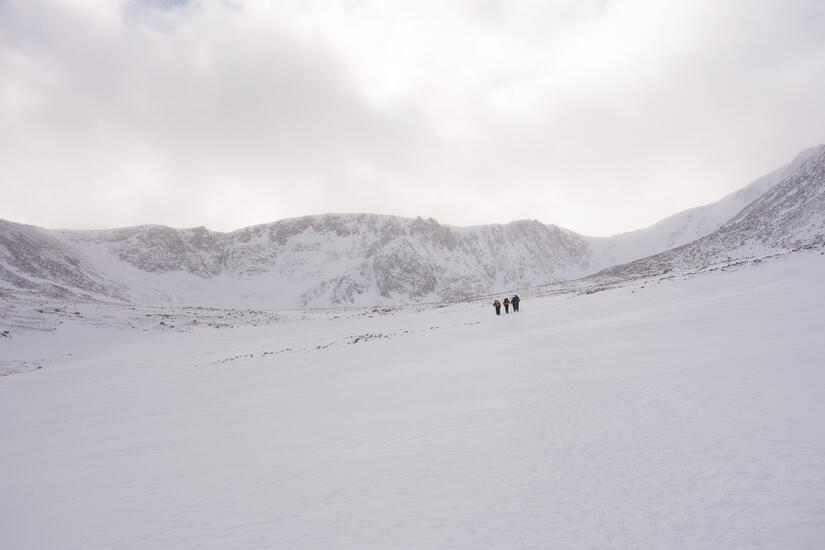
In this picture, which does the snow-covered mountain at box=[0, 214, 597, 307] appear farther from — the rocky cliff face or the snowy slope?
the snowy slope

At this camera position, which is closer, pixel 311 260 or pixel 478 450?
pixel 478 450

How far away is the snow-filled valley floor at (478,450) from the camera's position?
4.89 metres

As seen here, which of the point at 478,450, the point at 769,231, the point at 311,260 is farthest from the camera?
the point at 311,260

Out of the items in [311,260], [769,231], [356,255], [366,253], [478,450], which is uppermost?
[366,253]

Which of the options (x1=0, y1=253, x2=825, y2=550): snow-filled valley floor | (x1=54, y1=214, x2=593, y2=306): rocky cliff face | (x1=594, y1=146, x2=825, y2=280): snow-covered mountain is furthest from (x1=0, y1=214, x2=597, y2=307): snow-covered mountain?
(x1=0, y1=253, x2=825, y2=550): snow-filled valley floor

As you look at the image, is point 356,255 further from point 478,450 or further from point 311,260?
point 478,450

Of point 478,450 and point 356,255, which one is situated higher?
point 356,255

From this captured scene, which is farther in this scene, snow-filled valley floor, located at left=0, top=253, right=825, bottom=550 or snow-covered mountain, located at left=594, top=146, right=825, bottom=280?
snow-covered mountain, located at left=594, top=146, right=825, bottom=280

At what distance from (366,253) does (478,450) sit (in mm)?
152019

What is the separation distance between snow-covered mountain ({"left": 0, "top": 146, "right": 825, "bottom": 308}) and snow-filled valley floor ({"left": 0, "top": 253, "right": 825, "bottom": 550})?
59685mm

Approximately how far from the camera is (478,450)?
722 cm

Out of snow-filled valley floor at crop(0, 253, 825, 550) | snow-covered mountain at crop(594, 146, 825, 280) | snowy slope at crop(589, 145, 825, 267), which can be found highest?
snowy slope at crop(589, 145, 825, 267)

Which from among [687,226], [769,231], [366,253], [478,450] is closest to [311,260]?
[366,253]

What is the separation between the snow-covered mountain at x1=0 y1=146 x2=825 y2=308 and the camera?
77.3 m
